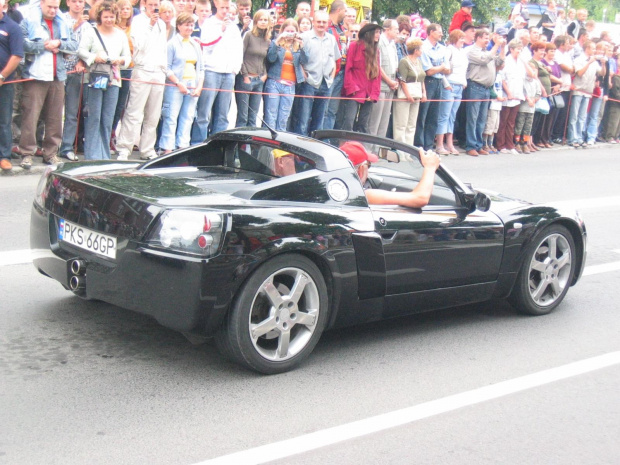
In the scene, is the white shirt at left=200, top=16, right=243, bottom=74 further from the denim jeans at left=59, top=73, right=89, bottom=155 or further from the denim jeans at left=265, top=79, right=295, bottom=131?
the denim jeans at left=59, top=73, right=89, bottom=155

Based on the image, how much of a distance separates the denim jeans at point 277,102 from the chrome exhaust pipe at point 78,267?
331 inches

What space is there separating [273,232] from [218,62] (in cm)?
816

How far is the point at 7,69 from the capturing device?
10453 millimetres

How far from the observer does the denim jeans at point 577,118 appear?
19391 mm

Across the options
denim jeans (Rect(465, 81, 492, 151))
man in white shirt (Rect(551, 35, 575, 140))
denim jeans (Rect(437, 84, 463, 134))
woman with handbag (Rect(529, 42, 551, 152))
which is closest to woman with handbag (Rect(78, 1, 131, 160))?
denim jeans (Rect(437, 84, 463, 134))

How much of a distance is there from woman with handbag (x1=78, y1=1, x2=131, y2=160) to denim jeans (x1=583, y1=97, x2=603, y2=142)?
39.7 feet

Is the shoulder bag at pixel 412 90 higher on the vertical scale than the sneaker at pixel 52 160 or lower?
higher

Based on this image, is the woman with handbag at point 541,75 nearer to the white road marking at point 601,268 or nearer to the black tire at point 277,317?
the white road marking at point 601,268

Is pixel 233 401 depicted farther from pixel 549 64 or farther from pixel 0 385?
pixel 549 64

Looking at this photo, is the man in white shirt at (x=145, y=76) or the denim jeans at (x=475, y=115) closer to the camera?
the man in white shirt at (x=145, y=76)

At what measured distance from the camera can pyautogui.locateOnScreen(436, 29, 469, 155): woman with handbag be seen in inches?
619

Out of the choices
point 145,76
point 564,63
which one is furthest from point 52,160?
point 564,63

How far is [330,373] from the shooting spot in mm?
5391

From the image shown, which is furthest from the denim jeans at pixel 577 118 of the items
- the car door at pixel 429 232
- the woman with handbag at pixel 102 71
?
the car door at pixel 429 232
